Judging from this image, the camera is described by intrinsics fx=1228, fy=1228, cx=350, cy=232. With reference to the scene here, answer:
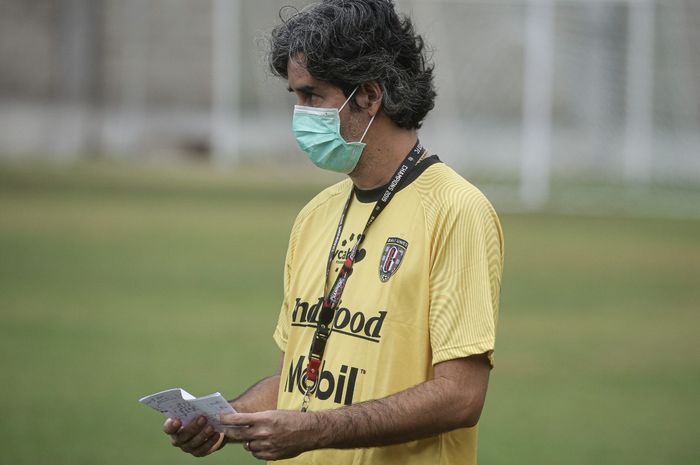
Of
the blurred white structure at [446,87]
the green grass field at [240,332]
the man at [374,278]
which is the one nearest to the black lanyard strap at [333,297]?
the man at [374,278]

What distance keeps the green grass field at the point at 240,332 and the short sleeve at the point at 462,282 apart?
196 inches

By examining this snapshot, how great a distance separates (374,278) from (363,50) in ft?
2.37

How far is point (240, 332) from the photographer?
13.6 metres

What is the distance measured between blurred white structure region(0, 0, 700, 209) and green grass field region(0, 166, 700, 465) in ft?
15.8

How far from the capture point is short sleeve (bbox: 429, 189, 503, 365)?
3574 millimetres

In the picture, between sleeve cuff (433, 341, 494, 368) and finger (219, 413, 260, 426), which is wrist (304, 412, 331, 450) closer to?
finger (219, 413, 260, 426)

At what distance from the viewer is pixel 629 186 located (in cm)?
3491

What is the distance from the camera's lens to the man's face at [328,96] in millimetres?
3932

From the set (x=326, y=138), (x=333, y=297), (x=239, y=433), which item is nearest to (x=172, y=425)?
(x=239, y=433)

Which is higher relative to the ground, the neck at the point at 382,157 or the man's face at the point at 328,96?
the man's face at the point at 328,96

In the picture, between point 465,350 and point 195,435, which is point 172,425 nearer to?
point 195,435

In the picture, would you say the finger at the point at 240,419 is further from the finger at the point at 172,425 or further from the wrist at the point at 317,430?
the finger at the point at 172,425

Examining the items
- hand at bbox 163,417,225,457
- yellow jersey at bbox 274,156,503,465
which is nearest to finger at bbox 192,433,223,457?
hand at bbox 163,417,225,457

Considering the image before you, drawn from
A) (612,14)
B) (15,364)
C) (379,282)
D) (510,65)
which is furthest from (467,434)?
(510,65)
